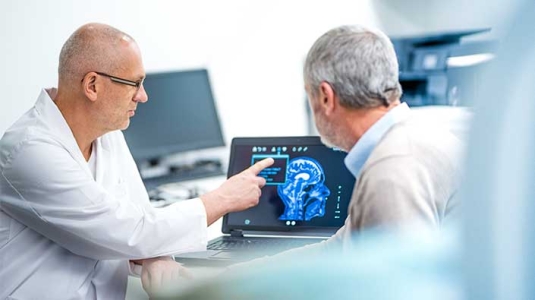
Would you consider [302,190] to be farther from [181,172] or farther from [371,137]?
[181,172]

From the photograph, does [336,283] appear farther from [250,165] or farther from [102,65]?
[250,165]

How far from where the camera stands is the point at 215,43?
132 inches

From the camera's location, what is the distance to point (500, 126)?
1.13ft

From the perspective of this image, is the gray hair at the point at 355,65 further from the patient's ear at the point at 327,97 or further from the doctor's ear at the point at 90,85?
the doctor's ear at the point at 90,85

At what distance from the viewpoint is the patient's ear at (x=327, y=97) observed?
1084 mm

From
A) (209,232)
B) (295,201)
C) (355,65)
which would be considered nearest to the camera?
(355,65)

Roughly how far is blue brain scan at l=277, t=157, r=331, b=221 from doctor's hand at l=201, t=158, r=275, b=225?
0.19 feet

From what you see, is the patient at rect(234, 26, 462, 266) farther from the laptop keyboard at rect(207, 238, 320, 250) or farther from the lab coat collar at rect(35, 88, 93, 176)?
the lab coat collar at rect(35, 88, 93, 176)

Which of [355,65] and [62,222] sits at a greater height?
[355,65]

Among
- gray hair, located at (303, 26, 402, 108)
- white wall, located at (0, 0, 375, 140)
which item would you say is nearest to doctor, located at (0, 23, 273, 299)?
gray hair, located at (303, 26, 402, 108)

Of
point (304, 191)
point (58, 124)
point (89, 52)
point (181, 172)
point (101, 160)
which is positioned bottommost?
point (181, 172)

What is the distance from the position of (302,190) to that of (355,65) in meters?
0.66

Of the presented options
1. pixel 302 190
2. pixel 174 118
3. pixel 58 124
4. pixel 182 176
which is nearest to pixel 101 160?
pixel 58 124

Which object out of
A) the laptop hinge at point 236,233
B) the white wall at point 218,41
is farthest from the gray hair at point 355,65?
the white wall at point 218,41
